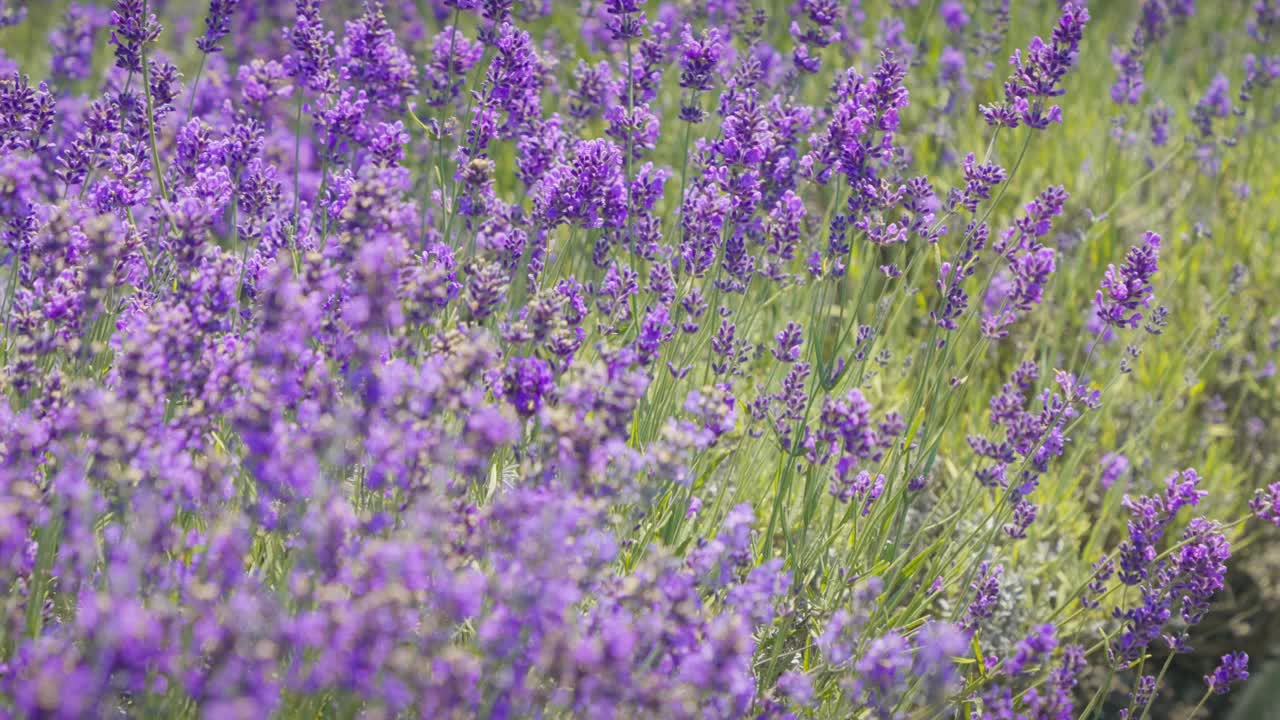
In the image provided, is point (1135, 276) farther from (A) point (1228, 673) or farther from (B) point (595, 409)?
(B) point (595, 409)

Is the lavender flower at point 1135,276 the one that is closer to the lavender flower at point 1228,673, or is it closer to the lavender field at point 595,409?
the lavender field at point 595,409

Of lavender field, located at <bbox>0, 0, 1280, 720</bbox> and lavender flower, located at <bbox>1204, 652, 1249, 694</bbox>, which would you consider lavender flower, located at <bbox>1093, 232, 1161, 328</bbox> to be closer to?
lavender field, located at <bbox>0, 0, 1280, 720</bbox>

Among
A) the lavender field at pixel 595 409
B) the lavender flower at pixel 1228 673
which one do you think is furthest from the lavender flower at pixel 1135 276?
the lavender flower at pixel 1228 673

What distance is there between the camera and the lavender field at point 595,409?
176 cm

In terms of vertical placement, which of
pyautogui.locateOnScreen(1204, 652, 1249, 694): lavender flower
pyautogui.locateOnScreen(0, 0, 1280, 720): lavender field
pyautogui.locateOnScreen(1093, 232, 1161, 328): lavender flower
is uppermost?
pyautogui.locateOnScreen(1093, 232, 1161, 328): lavender flower

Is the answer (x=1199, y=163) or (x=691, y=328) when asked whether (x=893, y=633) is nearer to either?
(x=691, y=328)

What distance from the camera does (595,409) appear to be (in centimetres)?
200

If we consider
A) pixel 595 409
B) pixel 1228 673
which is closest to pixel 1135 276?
pixel 1228 673

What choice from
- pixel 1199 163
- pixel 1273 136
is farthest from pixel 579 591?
pixel 1273 136

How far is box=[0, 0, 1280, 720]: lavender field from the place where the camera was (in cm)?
176

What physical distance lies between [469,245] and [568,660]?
2074mm

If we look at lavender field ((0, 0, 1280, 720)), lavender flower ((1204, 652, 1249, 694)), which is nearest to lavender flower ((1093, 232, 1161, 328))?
lavender field ((0, 0, 1280, 720))

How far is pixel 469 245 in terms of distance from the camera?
11.4ft

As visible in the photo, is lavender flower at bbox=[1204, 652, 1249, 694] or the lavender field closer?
the lavender field
